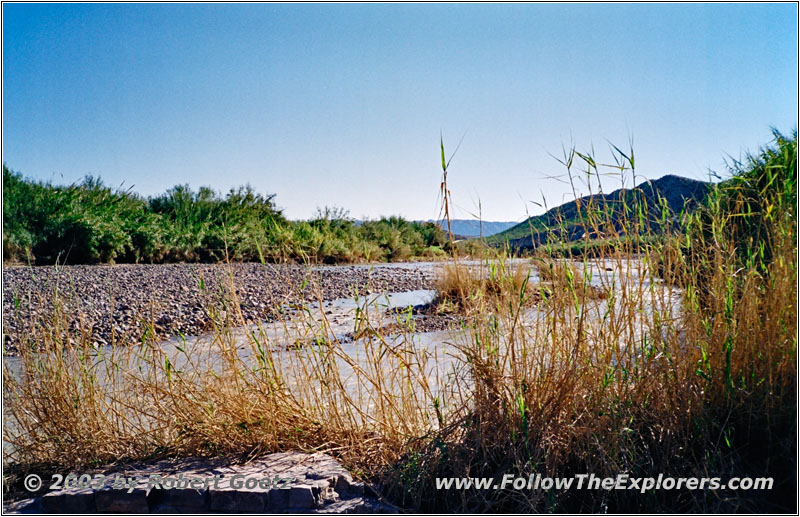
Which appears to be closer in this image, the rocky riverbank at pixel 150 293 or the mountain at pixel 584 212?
the mountain at pixel 584 212

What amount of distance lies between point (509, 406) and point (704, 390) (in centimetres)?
67

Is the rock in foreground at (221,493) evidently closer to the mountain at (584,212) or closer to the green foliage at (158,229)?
the mountain at (584,212)

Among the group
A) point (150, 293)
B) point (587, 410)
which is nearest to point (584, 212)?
point (587, 410)

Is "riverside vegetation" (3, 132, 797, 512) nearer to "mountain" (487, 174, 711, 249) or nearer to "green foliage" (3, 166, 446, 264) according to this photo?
"mountain" (487, 174, 711, 249)

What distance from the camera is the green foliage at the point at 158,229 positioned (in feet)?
35.7

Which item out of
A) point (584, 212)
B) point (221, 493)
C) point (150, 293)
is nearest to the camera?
point (221, 493)

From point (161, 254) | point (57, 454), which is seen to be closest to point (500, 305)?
point (57, 454)

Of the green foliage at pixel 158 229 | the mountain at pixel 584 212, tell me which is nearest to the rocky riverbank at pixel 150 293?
the green foliage at pixel 158 229

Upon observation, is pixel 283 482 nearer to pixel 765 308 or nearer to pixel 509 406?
pixel 509 406

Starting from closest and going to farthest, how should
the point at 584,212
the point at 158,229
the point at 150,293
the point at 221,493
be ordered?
the point at 221,493 < the point at 584,212 < the point at 150,293 < the point at 158,229

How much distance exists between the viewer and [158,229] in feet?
40.5

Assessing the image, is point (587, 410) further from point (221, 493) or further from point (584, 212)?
point (221, 493)

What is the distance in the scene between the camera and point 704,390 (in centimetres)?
197

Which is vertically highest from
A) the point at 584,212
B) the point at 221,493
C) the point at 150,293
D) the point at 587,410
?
the point at 584,212
